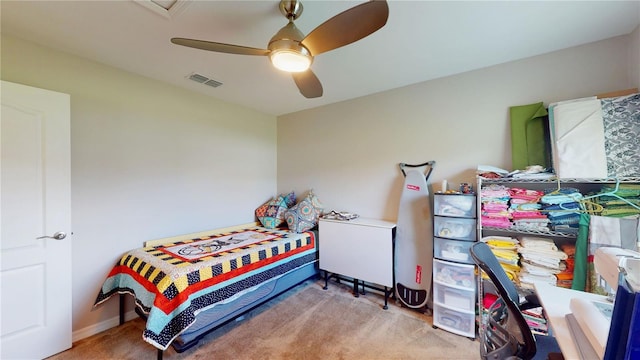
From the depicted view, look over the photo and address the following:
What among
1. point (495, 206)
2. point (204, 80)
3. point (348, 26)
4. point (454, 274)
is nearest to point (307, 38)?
point (348, 26)

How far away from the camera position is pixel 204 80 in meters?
2.54

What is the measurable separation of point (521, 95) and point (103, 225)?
13.1 ft

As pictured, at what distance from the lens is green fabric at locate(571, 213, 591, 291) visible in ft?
5.29

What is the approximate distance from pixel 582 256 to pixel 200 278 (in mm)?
2795

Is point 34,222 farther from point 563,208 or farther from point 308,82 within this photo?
point 563,208

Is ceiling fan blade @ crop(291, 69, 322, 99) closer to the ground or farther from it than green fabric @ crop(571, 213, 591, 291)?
farther from it

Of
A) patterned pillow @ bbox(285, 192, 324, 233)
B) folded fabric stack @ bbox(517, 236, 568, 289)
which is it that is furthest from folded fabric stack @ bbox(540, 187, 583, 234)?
patterned pillow @ bbox(285, 192, 324, 233)

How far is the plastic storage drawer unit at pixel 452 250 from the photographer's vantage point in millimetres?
2109

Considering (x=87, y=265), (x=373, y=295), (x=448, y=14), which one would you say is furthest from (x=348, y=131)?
(x=87, y=265)

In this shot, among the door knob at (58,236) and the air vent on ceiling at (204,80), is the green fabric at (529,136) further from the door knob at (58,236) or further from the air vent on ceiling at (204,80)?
the door knob at (58,236)

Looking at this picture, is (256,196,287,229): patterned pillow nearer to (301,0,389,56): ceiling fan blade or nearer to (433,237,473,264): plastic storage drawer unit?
(433,237,473,264): plastic storage drawer unit

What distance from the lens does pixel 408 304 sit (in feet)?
8.12

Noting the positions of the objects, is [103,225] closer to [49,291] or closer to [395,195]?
[49,291]

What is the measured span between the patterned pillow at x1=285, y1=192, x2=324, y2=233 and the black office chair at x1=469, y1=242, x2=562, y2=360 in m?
2.08
